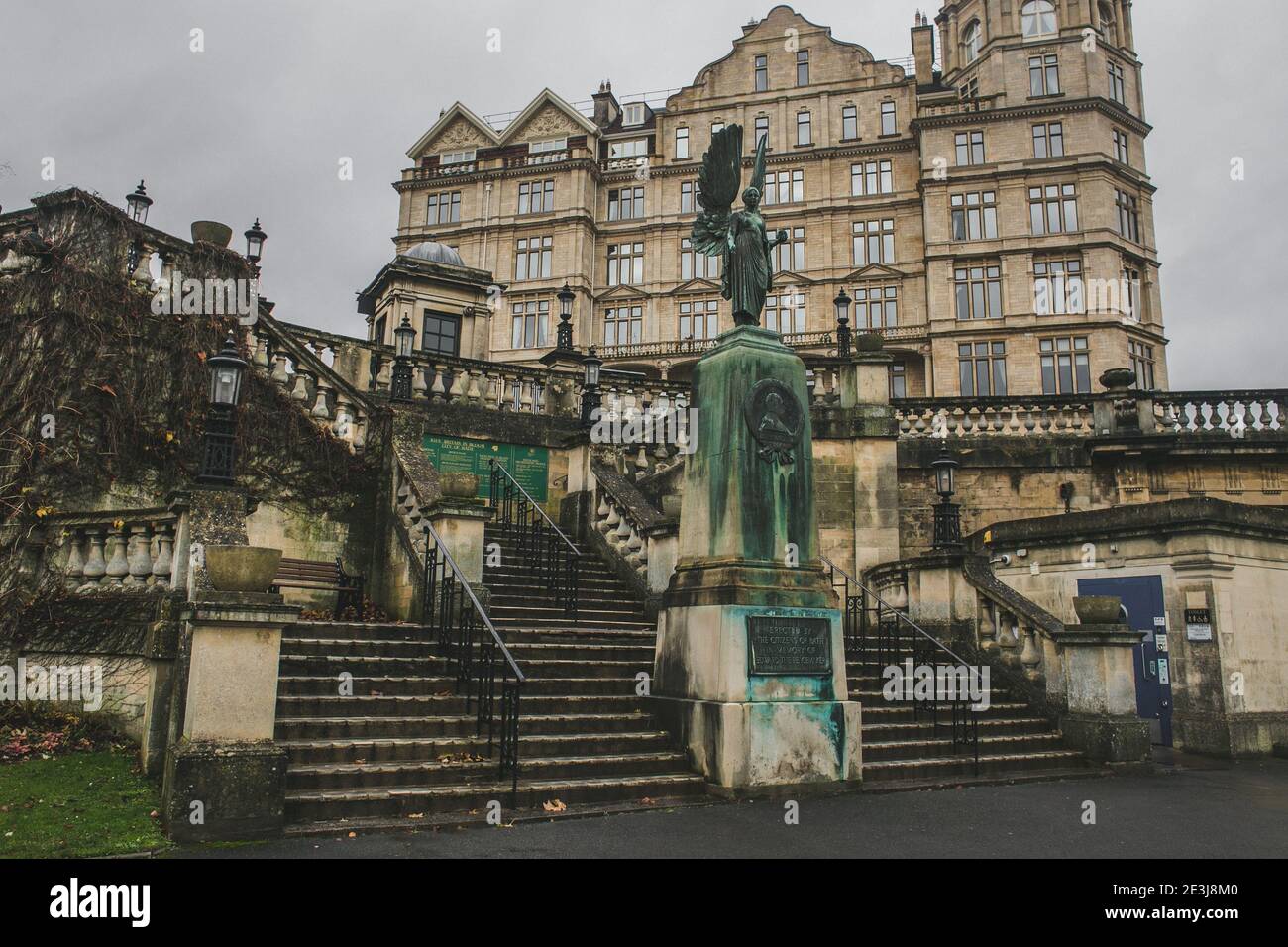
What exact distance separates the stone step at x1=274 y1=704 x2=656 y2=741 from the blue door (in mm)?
8193

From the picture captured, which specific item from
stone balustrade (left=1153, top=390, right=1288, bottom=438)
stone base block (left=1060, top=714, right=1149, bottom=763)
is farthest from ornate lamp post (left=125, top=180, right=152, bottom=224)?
stone balustrade (left=1153, top=390, right=1288, bottom=438)

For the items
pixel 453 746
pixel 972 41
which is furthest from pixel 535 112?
pixel 453 746

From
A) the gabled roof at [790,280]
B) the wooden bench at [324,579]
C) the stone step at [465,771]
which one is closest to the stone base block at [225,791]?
the stone step at [465,771]

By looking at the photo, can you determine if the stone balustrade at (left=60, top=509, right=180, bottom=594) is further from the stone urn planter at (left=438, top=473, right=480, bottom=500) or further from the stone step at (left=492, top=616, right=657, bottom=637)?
Answer: the stone step at (left=492, top=616, right=657, bottom=637)

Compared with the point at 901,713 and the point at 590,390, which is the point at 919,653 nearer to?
the point at 901,713

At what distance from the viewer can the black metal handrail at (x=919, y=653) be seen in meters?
11.0

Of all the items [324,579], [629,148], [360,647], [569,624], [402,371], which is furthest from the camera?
[629,148]

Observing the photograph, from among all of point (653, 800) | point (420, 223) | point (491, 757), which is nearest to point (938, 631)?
point (653, 800)

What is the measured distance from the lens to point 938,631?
1360cm

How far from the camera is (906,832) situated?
744 cm

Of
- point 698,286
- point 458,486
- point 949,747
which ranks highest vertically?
point 698,286

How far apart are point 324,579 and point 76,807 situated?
6.10 metres

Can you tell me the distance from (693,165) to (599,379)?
3277 centimetres

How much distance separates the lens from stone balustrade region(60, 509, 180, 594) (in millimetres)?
9039
